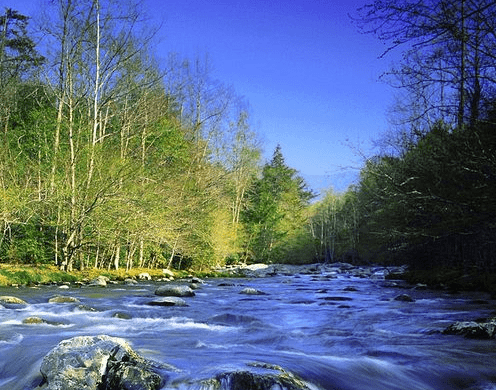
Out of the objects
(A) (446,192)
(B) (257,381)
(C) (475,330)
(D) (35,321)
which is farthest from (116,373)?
(A) (446,192)

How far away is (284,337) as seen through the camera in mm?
6473

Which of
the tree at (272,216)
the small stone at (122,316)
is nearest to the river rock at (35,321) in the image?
the small stone at (122,316)

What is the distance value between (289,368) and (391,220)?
1464 cm

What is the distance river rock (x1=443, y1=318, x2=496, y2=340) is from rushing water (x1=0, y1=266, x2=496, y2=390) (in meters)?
0.19

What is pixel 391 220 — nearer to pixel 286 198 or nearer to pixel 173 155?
pixel 173 155

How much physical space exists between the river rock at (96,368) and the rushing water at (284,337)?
0.26 meters

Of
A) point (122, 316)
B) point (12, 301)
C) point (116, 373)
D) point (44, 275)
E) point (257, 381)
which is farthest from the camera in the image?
point (44, 275)

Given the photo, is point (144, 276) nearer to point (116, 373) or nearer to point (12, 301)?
point (12, 301)

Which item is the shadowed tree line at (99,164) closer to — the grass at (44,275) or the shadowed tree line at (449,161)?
the grass at (44,275)

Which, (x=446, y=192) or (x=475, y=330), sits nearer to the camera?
(x=475, y=330)

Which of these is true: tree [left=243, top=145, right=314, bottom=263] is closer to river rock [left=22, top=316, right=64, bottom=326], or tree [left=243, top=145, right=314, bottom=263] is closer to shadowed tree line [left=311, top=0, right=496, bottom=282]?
shadowed tree line [left=311, top=0, right=496, bottom=282]

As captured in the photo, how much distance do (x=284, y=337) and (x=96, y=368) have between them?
3.40 metres

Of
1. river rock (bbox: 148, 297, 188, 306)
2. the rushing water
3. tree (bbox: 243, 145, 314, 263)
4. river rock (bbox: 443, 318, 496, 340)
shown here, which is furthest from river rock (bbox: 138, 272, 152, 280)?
tree (bbox: 243, 145, 314, 263)

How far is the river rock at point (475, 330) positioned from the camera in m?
6.00
